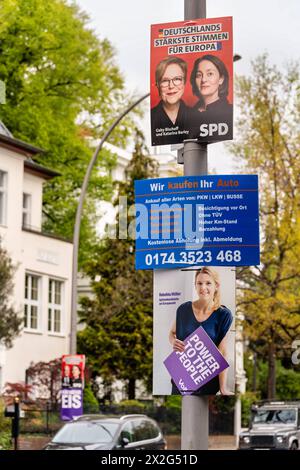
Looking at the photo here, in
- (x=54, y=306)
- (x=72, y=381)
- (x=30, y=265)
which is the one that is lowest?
(x=72, y=381)

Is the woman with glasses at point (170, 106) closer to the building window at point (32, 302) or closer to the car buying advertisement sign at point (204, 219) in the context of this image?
the car buying advertisement sign at point (204, 219)

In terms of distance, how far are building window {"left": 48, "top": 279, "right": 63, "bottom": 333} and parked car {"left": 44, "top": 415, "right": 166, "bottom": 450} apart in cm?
1723

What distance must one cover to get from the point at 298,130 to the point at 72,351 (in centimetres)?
1200

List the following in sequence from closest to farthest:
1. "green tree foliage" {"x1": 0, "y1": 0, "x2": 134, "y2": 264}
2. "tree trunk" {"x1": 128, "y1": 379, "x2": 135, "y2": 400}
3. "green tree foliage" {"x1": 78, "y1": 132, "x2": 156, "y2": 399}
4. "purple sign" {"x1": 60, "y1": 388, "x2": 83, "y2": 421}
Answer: "purple sign" {"x1": 60, "y1": 388, "x2": 83, "y2": 421}
"green tree foliage" {"x1": 0, "y1": 0, "x2": 134, "y2": 264}
"green tree foliage" {"x1": 78, "y1": 132, "x2": 156, "y2": 399}
"tree trunk" {"x1": 128, "y1": 379, "x2": 135, "y2": 400}

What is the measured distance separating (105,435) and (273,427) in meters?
9.80

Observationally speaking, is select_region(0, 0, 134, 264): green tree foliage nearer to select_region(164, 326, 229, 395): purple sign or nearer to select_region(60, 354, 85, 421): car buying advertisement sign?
select_region(60, 354, 85, 421): car buying advertisement sign

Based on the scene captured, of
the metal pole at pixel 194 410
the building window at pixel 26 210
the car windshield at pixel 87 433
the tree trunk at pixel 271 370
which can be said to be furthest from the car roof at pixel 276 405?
A: the metal pole at pixel 194 410

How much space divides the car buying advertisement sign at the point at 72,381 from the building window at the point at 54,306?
1456cm

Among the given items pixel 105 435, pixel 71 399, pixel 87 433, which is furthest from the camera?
pixel 71 399

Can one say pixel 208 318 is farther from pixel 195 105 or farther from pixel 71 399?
pixel 71 399

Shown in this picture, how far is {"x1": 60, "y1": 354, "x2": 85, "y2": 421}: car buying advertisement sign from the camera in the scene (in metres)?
23.5

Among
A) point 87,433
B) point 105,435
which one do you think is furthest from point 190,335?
point 87,433

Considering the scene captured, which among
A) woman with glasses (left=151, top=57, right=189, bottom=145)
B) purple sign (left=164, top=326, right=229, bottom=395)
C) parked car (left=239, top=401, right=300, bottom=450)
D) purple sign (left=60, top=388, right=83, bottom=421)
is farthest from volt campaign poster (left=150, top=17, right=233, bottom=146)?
parked car (left=239, top=401, right=300, bottom=450)

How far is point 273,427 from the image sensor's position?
93.8ft
